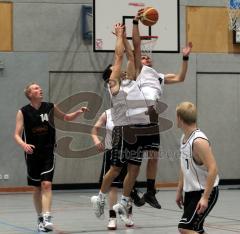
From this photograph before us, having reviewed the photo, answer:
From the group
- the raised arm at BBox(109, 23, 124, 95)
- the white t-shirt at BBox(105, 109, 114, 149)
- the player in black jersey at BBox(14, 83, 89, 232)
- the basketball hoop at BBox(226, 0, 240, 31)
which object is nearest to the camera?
the raised arm at BBox(109, 23, 124, 95)

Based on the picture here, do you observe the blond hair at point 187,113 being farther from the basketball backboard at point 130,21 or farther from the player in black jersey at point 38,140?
the basketball backboard at point 130,21

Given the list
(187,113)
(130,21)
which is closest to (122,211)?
(187,113)

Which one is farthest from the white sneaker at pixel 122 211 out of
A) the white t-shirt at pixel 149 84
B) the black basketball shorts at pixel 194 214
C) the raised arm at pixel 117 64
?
the black basketball shorts at pixel 194 214

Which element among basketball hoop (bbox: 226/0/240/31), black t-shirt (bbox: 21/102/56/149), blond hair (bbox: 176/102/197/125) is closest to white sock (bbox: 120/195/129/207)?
black t-shirt (bbox: 21/102/56/149)

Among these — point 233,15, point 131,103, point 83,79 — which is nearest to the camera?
point 131,103

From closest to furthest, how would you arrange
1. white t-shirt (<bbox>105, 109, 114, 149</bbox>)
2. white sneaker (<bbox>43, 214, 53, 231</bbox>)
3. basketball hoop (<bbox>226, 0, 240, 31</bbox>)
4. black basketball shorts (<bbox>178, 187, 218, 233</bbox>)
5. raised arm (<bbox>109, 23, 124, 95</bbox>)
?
black basketball shorts (<bbox>178, 187, 218, 233</bbox>) < raised arm (<bbox>109, 23, 124, 95</bbox>) < white sneaker (<bbox>43, 214, 53, 231</bbox>) < white t-shirt (<bbox>105, 109, 114, 149</bbox>) < basketball hoop (<bbox>226, 0, 240, 31</bbox>)

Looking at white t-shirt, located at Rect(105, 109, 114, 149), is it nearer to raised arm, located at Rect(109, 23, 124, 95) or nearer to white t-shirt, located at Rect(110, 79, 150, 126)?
white t-shirt, located at Rect(110, 79, 150, 126)

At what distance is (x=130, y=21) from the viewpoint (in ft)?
46.3

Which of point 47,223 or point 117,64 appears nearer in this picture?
point 117,64

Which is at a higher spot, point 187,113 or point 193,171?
point 187,113

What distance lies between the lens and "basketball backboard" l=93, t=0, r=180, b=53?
14.0 metres

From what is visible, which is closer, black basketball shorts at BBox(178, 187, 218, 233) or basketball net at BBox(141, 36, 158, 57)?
black basketball shorts at BBox(178, 187, 218, 233)

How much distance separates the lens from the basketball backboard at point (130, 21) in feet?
46.1

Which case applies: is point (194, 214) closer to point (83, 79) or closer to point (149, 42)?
point (149, 42)
